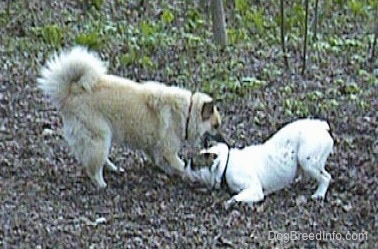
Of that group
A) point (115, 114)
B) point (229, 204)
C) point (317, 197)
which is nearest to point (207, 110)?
point (115, 114)

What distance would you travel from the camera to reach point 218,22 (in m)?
12.3

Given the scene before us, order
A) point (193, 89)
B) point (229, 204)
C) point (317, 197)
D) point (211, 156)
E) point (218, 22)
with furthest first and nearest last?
point (218, 22) < point (193, 89) < point (211, 156) < point (317, 197) < point (229, 204)

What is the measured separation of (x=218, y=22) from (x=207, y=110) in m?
4.58

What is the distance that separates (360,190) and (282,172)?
631 millimetres

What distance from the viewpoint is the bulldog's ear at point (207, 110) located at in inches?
309

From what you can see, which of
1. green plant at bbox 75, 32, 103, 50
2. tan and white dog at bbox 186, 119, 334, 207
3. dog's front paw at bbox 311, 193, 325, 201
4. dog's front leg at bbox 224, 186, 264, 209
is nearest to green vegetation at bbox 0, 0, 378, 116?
green plant at bbox 75, 32, 103, 50

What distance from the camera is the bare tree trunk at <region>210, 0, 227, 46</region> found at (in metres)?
12.2

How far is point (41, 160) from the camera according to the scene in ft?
26.9

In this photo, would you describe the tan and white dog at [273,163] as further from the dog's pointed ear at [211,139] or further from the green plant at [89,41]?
the green plant at [89,41]

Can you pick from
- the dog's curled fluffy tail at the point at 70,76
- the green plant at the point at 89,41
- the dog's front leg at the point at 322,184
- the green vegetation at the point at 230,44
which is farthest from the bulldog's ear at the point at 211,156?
the green plant at the point at 89,41

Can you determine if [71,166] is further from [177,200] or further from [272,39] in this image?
[272,39]

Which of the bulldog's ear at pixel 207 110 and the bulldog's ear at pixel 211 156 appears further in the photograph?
the bulldog's ear at pixel 207 110

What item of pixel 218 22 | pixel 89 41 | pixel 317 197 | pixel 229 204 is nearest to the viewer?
pixel 229 204

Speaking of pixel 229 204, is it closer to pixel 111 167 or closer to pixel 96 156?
pixel 96 156
